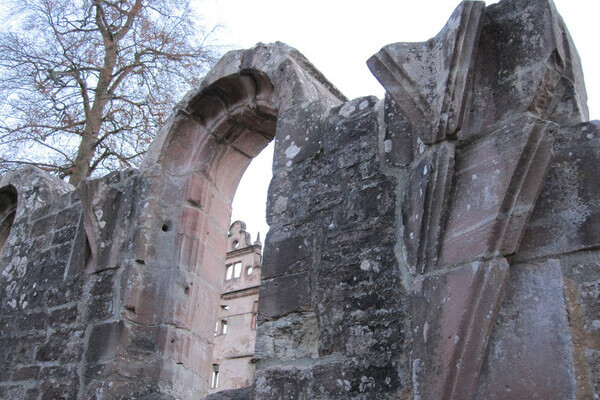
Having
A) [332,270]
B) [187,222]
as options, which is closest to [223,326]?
[187,222]

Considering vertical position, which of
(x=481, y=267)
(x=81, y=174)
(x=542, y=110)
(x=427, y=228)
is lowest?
(x=481, y=267)

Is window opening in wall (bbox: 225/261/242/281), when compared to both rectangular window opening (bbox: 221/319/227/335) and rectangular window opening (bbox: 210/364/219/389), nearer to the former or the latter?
rectangular window opening (bbox: 221/319/227/335)

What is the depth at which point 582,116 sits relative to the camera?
9.29 ft

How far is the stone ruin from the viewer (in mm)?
2482

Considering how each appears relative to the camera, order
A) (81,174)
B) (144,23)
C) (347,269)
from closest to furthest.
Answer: (347,269)
(81,174)
(144,23)

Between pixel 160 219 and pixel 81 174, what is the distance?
4.08 m

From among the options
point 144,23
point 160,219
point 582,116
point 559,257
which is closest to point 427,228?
point 559,257

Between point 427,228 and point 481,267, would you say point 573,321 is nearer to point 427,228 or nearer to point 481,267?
point 481,267

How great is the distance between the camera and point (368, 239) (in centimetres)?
319

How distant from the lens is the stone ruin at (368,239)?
248cm

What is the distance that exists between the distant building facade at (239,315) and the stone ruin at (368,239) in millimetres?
Answer: 12509

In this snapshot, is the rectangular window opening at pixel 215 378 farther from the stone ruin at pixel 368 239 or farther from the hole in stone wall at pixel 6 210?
the stone ruin at pixel 368 239

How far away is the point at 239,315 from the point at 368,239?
15.2 meters

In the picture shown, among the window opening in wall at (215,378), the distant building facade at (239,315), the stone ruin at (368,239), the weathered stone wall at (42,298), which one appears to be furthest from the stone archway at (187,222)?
the window opening in wall at (215,378)
